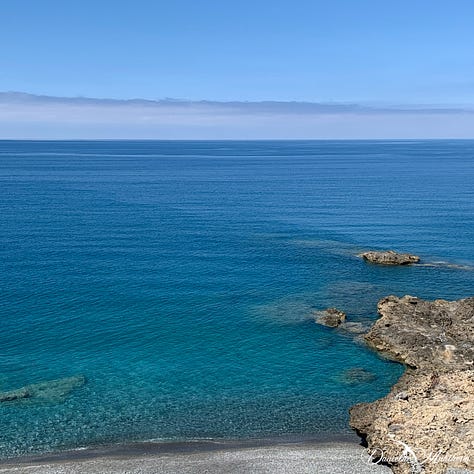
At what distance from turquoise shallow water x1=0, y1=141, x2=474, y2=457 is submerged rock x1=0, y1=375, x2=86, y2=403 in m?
1.03

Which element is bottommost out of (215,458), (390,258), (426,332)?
(215,458)

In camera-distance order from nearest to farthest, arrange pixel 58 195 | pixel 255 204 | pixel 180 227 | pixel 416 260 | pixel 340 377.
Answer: pixel 340 377, pixel 416 260, pixel 180 227, pixel 255 204, pixel 58 195

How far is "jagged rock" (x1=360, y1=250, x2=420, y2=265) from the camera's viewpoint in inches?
3649

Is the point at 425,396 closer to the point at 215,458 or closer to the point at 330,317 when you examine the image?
the point at 215,458

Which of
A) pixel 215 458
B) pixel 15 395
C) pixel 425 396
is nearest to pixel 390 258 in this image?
pixel 425 396

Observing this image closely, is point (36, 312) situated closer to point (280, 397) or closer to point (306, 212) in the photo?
point (280, 397)

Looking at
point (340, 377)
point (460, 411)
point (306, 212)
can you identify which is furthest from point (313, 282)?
point (306, 212)

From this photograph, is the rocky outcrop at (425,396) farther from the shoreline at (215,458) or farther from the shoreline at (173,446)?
the shoreline at (173,446)

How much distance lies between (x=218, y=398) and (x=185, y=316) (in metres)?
19.4

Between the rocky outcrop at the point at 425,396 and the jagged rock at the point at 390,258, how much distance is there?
79.5 ft

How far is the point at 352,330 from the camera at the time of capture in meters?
67.2

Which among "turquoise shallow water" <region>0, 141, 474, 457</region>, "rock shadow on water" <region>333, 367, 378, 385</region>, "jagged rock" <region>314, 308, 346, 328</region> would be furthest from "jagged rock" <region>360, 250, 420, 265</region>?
"rock shadow on water" <region>333, 367, 378, 385</region>

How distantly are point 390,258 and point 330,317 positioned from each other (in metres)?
28.1

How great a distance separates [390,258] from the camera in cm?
9306
